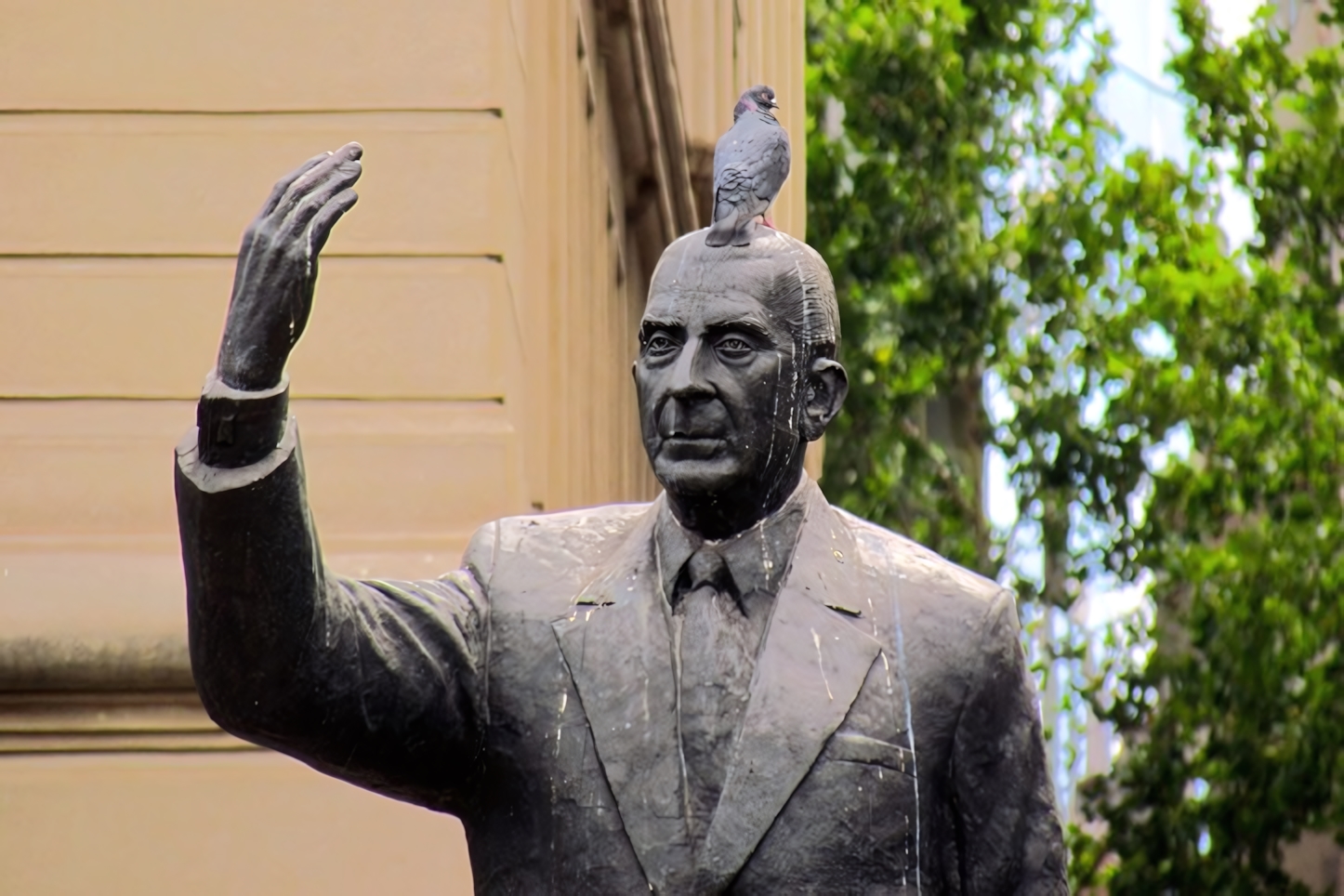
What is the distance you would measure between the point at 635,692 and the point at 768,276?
2.69 ft

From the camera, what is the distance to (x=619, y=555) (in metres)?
6.38

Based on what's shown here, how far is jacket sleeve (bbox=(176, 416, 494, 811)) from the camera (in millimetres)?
5676

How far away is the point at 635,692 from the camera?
614 centimetres

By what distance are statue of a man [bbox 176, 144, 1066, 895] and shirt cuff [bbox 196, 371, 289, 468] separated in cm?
15

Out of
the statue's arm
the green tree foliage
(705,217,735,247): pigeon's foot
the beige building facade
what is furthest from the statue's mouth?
the green tree foliage

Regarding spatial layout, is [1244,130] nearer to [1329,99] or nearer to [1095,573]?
[1329,99]

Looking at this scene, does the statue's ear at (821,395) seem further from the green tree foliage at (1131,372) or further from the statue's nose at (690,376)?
the green tree foliage at (1131,372)

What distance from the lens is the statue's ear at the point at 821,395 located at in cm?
627

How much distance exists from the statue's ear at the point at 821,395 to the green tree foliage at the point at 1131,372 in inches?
722

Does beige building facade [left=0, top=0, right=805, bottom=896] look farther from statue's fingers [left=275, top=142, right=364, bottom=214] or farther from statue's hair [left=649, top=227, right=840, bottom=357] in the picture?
statue's fingers [left=275, top=142, right=364, bottom=214]

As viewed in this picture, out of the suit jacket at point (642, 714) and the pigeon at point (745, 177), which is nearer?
the suit jacket at point (642, 714)

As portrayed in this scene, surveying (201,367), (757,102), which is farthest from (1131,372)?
(757,102)

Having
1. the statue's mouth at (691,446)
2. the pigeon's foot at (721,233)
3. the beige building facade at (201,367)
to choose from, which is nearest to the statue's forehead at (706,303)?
the pigeon's foot at (721,233)

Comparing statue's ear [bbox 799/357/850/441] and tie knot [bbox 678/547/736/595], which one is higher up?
statue's ear [bbox 799/357/850/441]
